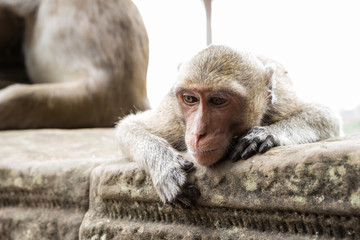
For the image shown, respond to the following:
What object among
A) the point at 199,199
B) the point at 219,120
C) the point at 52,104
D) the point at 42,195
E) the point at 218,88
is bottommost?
the point at 42,195

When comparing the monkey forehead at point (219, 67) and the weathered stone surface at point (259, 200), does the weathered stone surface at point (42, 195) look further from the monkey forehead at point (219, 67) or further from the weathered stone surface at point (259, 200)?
the monkey forehead at point (219, 67)

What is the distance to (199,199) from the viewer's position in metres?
1.62

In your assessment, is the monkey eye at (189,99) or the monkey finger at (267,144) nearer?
the monkey finger at (267,144)

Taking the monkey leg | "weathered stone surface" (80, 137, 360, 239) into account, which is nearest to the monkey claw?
"weathered stone surface" (80, 137, 360, 239)

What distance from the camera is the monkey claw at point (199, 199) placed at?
1.30m

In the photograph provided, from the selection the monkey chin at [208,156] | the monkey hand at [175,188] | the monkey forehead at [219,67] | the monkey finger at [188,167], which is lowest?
the monkey hand at [175,188]

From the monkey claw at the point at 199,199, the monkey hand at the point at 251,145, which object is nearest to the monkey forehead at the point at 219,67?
the monkey hand at the point at 251,145

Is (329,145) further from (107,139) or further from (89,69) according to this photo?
(89,69)

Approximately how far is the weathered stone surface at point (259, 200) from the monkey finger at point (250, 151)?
3 cm

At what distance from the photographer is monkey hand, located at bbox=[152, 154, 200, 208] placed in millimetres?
1627

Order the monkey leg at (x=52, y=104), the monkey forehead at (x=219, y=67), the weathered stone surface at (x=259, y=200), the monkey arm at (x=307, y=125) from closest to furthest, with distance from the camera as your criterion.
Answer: the weathered stone surface at (x=259, y=200), the monkey forehead at (x=219, y=67), the monkey arm at (x=307, y=125), the monkey leg at (x=52, y=104)

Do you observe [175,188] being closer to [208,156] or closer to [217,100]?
[208,156]

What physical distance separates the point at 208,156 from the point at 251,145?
176 mm

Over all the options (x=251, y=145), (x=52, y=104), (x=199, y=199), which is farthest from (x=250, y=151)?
(x=52, y=104)
